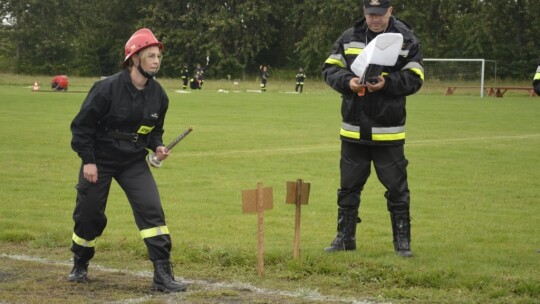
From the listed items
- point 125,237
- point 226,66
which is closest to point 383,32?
point 125,237

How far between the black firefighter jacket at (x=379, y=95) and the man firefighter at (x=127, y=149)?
177 cm

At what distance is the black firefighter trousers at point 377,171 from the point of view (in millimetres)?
8422

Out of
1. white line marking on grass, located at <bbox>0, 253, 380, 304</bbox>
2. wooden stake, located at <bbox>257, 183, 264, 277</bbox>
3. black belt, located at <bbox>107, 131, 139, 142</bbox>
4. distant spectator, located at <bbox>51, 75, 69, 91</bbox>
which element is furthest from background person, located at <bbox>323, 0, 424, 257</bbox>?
distant spectator, located at <bbox>51, 75, 69, 91</bbox>

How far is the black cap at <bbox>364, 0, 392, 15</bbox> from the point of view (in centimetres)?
809

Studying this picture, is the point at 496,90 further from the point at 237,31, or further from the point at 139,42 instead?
the point at 139,42

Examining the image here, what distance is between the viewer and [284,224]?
11.1 meters

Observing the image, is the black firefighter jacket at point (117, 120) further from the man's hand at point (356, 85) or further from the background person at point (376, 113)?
the background person at point (376, 113)

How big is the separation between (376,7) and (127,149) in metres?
2.48

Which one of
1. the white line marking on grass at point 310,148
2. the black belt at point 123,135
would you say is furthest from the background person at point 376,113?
the white line marking on grass at point 310,148

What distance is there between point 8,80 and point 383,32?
193 feet

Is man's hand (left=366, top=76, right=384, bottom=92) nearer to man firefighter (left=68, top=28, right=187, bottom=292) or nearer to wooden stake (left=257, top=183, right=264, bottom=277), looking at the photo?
wooden stake (left=257, top=183, right=264, bottom=277)

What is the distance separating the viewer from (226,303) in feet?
22.1

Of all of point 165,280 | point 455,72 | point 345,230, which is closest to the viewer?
point 165,280

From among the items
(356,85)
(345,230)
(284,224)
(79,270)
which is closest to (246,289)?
(79,270)
